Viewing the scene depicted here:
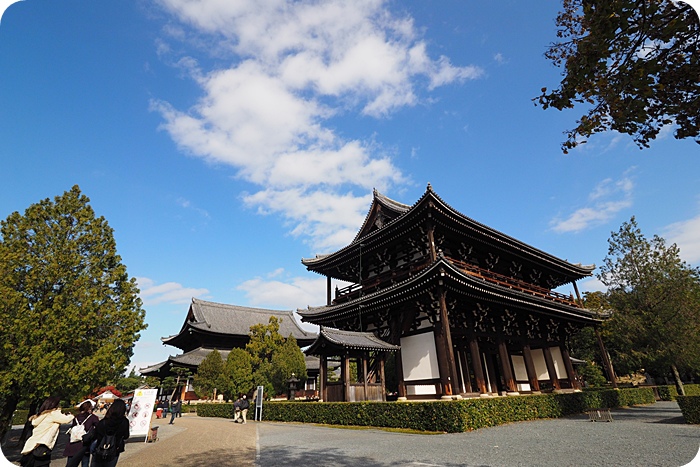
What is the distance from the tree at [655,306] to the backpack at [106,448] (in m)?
28.7

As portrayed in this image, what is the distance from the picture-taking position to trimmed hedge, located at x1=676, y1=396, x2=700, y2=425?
12.7 metres

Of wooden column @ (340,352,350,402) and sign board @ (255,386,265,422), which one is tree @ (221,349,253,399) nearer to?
sign board @ (255,386,265,422)

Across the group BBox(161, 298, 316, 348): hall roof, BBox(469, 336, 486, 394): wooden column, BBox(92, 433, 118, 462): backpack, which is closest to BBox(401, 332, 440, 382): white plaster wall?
BBox(469, 336, 486, 394): wooden column

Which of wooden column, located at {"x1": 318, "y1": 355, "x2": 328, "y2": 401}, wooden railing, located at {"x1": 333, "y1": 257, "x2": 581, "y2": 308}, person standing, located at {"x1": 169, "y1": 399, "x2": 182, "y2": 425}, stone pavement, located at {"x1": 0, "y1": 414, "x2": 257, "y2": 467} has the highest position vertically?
wooden railing, located at {"x1": 333, "y1": 257, "x2": 581, "y2": 308}

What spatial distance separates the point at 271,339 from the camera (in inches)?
1060

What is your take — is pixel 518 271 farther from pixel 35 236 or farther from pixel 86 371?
pixel 35 236

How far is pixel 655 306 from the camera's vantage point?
22.9m

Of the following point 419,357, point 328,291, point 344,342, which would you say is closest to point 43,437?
point 344,342

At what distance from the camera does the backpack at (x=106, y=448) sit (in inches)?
212

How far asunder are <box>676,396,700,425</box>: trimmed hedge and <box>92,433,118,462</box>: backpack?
18.3 m

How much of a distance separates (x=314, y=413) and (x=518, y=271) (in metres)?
16.6

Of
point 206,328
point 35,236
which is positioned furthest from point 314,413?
point 206,328

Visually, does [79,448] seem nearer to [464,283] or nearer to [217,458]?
[217,458]

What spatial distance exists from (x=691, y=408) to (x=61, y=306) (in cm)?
2288
